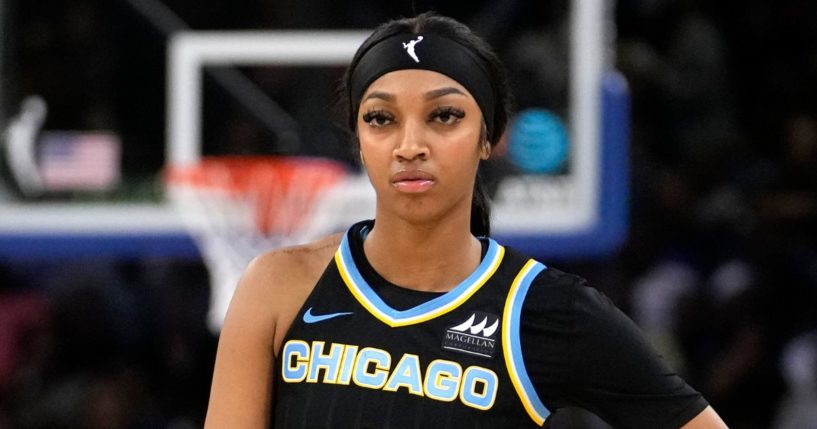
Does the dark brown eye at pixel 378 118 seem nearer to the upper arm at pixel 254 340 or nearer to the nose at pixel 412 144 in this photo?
the nose at pixel 412 144

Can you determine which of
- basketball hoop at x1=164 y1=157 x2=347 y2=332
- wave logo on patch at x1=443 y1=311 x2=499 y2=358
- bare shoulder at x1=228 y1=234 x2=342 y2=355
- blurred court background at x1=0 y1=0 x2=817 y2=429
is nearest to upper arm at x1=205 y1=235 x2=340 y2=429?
bare shoulder at x1=228 y1=234 x2=342 y2=355

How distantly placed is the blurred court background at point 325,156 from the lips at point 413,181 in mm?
2748

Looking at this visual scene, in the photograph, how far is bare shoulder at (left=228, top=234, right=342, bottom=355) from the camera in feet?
8.89

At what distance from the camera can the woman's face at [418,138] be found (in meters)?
2.64

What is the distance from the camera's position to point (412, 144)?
2.62 m

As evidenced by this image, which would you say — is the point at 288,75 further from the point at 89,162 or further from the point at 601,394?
the point at 601,394

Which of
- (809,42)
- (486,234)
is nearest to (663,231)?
(809,42)

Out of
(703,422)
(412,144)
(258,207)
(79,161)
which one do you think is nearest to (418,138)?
(412,144)

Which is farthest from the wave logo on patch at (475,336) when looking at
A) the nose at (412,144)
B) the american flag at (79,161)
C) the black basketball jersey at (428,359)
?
the american flag at (79,161)

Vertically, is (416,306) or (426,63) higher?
(426,63)

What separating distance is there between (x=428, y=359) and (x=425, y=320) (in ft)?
0.24

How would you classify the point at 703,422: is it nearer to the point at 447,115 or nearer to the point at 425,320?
the point at 425,320

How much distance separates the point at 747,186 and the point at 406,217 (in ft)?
17.4

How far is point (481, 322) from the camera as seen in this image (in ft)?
8.78
